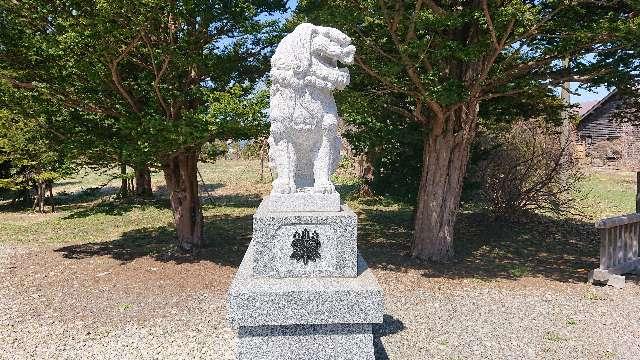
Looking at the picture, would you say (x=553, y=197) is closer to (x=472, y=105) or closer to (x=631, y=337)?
(x=472, y=105)

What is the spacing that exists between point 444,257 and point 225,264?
4224 millimetres

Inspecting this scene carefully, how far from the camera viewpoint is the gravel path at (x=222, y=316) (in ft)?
→ 16.7

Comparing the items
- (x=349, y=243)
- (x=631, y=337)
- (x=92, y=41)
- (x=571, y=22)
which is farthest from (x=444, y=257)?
(x=92, y=41)

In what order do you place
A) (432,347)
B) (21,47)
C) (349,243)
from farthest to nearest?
1. (21,47)
2. (432,347)
3. (349,243)

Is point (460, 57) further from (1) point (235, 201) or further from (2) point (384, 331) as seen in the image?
(1) point (235, 201)

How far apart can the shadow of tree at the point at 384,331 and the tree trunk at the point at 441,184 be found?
3.14 m

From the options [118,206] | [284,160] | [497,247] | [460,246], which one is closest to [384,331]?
[284,160]

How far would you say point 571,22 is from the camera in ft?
22.5

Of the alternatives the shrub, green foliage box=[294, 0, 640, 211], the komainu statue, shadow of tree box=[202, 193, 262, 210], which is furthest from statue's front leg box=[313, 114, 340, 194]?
shadow of tree box=[202, 193, 262, 210]

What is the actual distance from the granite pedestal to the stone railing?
5.55 m

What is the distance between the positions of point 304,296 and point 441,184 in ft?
18.8

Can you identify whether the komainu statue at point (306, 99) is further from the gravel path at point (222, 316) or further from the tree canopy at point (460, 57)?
the tree canopy at point (460, 57)

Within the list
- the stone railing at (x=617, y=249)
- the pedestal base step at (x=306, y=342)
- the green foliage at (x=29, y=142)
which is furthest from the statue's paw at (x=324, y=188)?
the green foliage at (x=29, y=142)

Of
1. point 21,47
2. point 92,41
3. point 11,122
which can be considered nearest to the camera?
point 92,41
